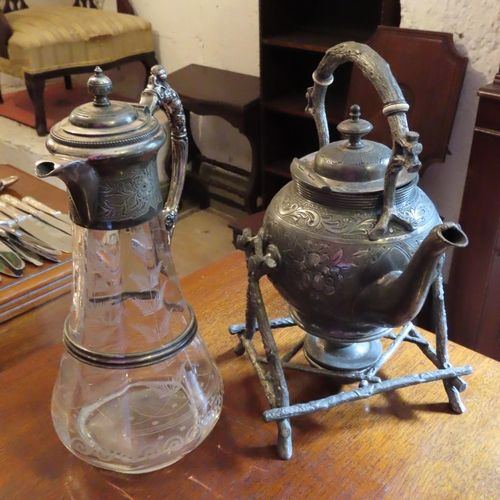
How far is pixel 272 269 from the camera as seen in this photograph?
567mm

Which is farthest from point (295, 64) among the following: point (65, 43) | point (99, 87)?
point (99, 87)

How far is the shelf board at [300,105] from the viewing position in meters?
1.48

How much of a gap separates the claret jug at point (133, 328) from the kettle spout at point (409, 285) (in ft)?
0.64

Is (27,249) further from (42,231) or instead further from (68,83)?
(68,83)

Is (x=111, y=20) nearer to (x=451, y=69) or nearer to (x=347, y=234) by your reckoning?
(x=451, y=69)

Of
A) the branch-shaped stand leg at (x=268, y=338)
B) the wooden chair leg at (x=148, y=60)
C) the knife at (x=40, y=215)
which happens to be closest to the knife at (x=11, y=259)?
the knife at (x=40, y=215)

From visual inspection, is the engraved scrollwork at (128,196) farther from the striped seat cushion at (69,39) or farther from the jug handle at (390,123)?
the striped seat cushion at (69,39)

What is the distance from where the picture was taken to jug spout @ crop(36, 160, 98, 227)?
444 mm

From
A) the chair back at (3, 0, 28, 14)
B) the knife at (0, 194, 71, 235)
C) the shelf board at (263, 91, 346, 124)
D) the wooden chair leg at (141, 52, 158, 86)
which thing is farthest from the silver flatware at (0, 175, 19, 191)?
the chair back at (3, 0, 28, 14)

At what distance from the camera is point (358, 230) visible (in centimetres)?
53

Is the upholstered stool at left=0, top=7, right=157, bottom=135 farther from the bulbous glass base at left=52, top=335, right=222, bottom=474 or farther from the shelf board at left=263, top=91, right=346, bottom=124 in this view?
the bulbous glass base at left=52, top=335, right=222, bottom=474

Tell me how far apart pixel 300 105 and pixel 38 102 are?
1.04 meters

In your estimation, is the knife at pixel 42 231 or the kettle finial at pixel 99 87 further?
the knife at pixel 42 231

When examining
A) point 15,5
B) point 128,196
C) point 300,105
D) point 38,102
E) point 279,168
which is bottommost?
point 279,168
